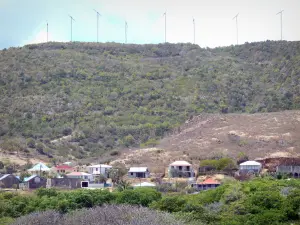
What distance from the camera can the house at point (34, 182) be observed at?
77.4m

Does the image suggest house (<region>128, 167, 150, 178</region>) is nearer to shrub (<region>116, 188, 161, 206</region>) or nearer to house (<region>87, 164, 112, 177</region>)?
house (<region>87, 164, 112, 177</region>)

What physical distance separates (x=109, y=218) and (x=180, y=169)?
39941mm

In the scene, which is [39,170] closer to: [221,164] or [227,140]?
[221,164]

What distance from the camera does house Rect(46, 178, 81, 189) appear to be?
78.2 meters

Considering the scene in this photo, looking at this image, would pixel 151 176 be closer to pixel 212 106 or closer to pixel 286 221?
pixel 286 221

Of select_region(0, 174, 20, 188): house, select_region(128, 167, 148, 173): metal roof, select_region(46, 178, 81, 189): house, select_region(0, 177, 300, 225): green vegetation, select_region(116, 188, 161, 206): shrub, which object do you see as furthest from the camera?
select_region(128, 167, 148, 173): metal roof

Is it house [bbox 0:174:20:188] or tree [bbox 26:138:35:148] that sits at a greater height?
tree [bbox 26:138:35:148]

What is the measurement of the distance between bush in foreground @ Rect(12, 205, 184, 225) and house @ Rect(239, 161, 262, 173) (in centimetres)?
3288

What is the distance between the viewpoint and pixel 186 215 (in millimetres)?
48844

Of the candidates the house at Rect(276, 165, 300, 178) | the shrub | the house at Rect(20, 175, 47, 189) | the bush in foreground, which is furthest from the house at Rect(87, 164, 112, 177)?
the bush in foreground

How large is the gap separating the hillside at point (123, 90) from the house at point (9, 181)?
822 inches

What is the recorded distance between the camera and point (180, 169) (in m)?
84.2

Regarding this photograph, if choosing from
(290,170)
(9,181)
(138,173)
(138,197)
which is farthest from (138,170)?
(138,197)

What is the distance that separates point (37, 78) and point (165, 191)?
236 feet
